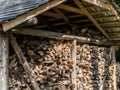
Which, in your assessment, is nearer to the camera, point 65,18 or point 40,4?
point 40,4

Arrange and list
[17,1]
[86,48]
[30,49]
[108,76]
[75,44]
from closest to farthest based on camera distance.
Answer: [17,1] < [30,49] < [75,44] < [86,48] < [108,76]

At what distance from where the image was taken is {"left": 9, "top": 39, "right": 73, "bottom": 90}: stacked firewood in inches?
290

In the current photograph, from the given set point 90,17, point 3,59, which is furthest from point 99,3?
point 3,59

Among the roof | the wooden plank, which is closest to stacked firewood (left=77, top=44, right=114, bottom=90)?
the wooden plank

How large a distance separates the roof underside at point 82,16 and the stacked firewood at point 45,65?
66 cm

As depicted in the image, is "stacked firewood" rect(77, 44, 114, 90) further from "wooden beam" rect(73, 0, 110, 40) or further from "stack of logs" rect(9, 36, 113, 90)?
"wooden beam" rect(73, 0, 110, 40)

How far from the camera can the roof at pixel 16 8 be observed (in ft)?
21.3

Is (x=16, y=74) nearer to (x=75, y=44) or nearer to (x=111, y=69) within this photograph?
(x=75, y=44)

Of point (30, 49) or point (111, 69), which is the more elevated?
point (30, 49)

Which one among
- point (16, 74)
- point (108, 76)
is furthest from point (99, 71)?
point (16, 74)

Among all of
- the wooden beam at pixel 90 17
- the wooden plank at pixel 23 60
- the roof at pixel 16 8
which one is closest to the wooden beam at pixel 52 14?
the wooden beam at pixel 90 17

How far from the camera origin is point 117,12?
28.8 feet

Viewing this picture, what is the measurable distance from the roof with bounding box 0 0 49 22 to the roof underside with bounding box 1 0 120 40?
124cm

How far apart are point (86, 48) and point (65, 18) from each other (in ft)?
3.08
